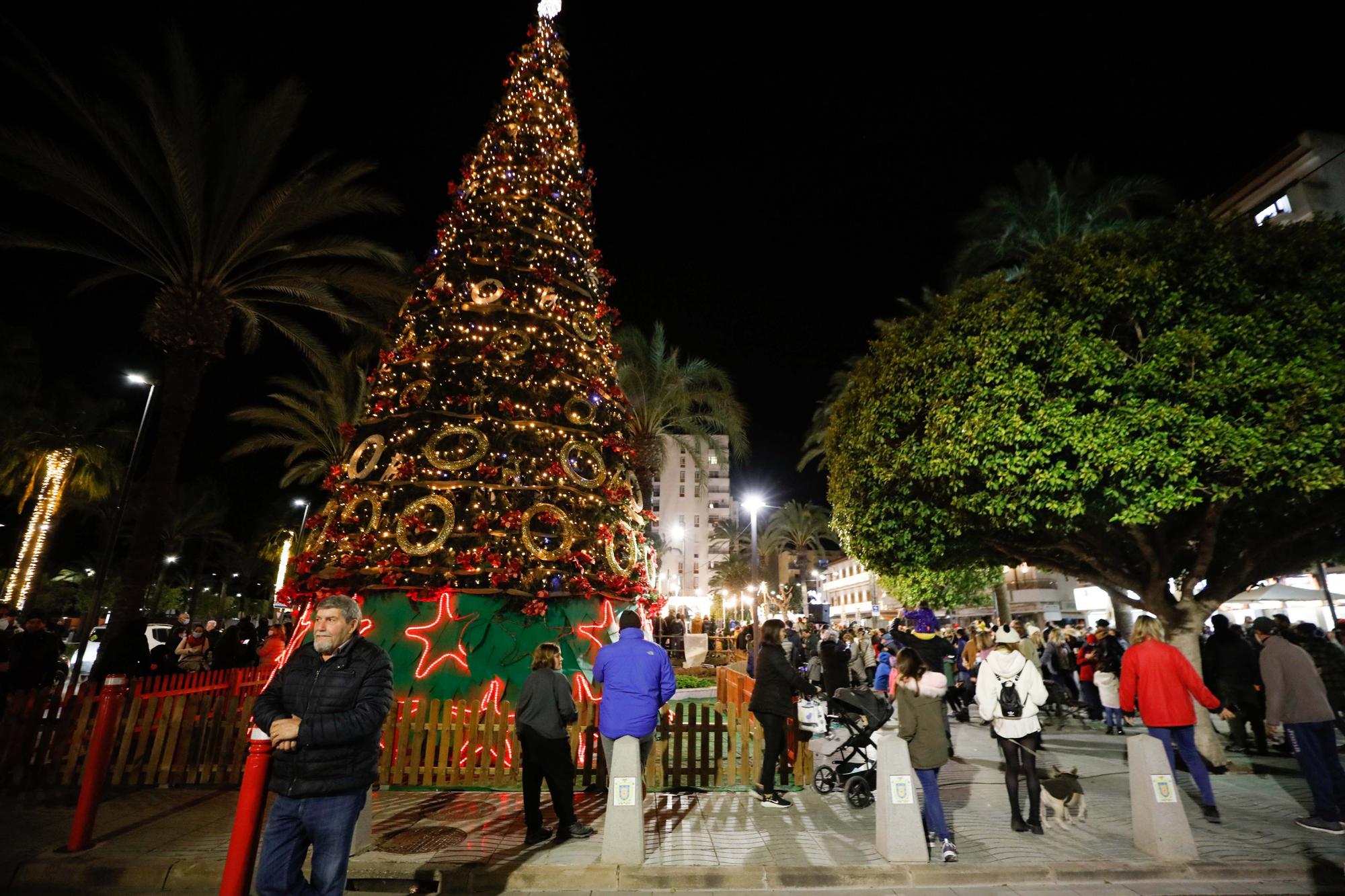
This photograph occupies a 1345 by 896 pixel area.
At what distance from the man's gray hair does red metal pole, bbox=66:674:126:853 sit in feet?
12.8

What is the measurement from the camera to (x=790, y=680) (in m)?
6.98

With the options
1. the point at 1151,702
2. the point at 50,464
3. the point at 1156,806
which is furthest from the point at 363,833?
the point at 50,464

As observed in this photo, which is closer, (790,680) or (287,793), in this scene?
(287,793)

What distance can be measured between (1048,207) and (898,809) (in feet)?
58.7

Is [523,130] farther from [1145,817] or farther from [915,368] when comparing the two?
[1145,817]

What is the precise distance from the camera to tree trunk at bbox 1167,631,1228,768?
8562 millimetres

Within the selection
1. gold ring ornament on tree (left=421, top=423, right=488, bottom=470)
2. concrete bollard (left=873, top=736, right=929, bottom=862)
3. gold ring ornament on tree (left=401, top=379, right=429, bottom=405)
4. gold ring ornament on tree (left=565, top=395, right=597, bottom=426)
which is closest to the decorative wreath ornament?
gold ring ornament on tree (left=401, top=379, right=429, bottom=405)

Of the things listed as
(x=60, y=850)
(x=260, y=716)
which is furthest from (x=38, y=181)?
(x=260, y=716)

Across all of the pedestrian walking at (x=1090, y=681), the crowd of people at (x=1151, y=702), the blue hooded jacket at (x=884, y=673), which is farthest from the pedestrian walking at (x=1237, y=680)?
the blue hooded jacket at (x=884, y=673)

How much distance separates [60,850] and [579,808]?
14.1ft

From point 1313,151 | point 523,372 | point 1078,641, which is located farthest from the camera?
point 1313,151

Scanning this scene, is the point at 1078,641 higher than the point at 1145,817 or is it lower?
higher

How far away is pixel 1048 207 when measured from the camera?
1780 cm

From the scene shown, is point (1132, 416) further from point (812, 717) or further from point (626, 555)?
point (626, 555)
